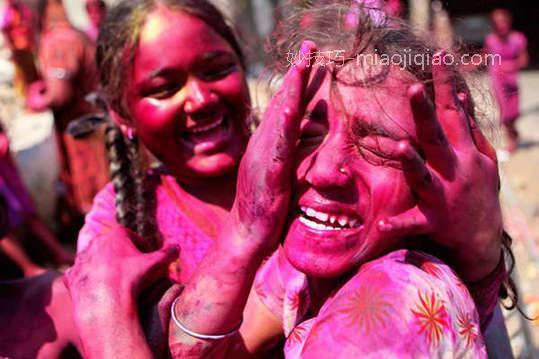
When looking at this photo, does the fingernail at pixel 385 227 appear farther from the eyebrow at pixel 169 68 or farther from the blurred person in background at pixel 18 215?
the blurred person in background at pixel 18 215

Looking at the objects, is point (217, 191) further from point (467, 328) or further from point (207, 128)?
point (467, 328)

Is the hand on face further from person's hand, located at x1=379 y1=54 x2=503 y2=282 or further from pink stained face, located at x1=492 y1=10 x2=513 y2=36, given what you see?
pink stained face, located at x1=492 y1=10 x2=513 y2=36

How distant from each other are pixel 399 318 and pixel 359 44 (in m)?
0.57

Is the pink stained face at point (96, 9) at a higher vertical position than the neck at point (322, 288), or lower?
lower

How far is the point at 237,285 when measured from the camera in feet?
4.55

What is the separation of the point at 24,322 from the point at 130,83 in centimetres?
83

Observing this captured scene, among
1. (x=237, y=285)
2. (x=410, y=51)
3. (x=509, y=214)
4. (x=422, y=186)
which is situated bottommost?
(x=509, y=214)

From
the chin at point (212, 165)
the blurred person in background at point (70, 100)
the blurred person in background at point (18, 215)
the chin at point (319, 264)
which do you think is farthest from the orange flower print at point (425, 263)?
the blurred person in background at point (70, 100)

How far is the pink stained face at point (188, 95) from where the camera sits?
6.75ft

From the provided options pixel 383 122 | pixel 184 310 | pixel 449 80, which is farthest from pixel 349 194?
pixel 184 310

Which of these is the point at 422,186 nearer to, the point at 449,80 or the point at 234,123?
the point at 449,80

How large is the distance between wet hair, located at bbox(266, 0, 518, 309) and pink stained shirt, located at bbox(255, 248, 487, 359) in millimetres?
238

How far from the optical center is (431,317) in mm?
1110

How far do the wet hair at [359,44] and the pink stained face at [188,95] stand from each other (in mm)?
484
